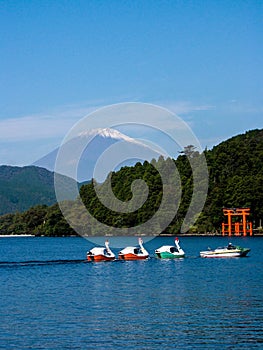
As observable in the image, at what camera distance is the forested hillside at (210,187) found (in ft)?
526

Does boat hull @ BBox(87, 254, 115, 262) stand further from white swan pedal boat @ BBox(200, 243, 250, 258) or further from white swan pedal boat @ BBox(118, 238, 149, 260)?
white swan pedal boat @ BBox(200, 243, 250, 258)

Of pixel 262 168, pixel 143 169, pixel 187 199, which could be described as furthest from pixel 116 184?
pixel 262 168

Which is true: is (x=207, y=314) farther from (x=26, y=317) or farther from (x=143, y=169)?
(x=143, y=169)

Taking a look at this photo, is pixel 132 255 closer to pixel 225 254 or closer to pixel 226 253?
pixel 225 254

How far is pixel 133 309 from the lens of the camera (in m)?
39.8

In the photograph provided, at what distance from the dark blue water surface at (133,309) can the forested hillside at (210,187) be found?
9354cm

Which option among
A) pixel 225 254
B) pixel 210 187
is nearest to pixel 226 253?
pixel 225 254

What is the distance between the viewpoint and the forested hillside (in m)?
160

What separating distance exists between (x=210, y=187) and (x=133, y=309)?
135 metres

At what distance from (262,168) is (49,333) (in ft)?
471

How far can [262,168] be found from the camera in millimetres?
172000

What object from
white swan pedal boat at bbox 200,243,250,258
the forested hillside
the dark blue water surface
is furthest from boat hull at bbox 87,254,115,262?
the forested hillside

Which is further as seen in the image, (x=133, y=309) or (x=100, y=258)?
(x=100, y=258)

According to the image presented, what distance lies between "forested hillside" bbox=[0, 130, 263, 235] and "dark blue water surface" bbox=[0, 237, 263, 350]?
93539mm
